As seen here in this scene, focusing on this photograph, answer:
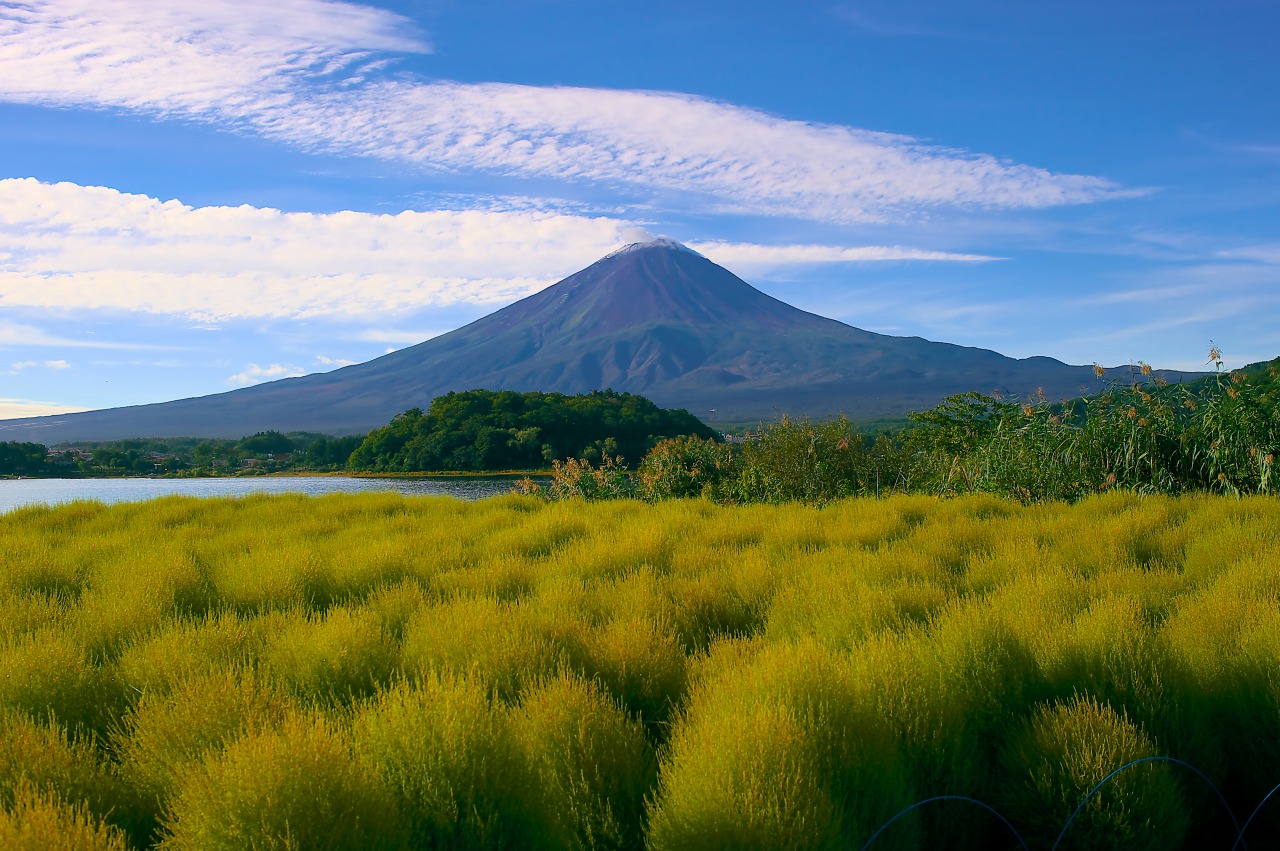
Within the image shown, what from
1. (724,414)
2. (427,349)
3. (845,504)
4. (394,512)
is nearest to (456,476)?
(394,512)

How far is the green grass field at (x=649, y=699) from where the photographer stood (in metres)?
2.65

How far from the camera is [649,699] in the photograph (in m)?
3.76

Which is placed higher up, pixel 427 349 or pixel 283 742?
pixel 427 349

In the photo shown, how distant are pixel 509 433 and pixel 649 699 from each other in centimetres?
2118

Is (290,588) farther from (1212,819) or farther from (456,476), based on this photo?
(456,476)

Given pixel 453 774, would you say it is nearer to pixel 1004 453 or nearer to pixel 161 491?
pixel 1004 453

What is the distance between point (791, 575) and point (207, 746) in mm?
3531

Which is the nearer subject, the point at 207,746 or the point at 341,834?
the point at 341,834

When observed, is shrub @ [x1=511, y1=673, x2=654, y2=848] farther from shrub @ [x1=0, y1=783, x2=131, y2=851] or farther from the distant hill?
the distant hill

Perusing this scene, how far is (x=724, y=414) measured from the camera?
Answer: 290ft

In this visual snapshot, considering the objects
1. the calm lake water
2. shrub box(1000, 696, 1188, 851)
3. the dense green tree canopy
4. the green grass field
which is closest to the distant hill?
the dense green tree canopy

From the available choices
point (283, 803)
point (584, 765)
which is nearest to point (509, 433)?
point (584, 765)

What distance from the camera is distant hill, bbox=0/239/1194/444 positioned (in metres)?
95.6

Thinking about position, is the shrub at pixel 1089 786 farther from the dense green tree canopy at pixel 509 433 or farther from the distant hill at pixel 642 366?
the distant hill at pixel 642 366
